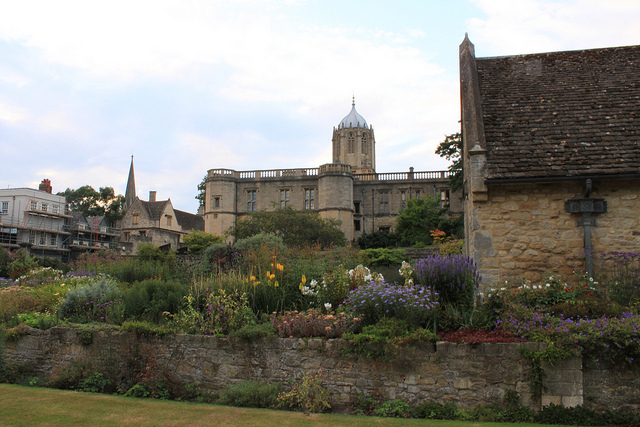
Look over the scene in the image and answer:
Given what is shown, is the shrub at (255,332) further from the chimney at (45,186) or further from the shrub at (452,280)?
the chimney at (45,186)

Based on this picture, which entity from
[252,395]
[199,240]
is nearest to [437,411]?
[252,395]

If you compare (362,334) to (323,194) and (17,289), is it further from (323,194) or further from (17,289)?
(323,194)

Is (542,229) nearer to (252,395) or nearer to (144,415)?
(252,395)

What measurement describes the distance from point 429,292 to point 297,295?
2.47 m

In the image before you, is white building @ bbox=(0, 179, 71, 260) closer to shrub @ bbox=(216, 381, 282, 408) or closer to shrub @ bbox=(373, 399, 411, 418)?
shrub @ bbox=(216, 381, 282, 408)

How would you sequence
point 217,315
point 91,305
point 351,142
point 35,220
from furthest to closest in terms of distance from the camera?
point 351,142
point 35,220
point 91,305
point 217,315

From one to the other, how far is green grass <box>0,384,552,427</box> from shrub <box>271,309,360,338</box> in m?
1.27

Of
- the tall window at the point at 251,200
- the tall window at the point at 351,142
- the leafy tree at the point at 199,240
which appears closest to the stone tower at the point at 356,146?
the tall window at the point at 351,142

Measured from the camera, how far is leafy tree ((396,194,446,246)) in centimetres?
4041

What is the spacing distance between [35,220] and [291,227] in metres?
34.4

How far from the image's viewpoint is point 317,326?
25.8 ft

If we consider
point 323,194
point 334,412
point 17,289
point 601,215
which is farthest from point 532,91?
point 323,194

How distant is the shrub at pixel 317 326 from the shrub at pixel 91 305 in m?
3.43

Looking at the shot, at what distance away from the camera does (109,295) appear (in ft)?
33.6
